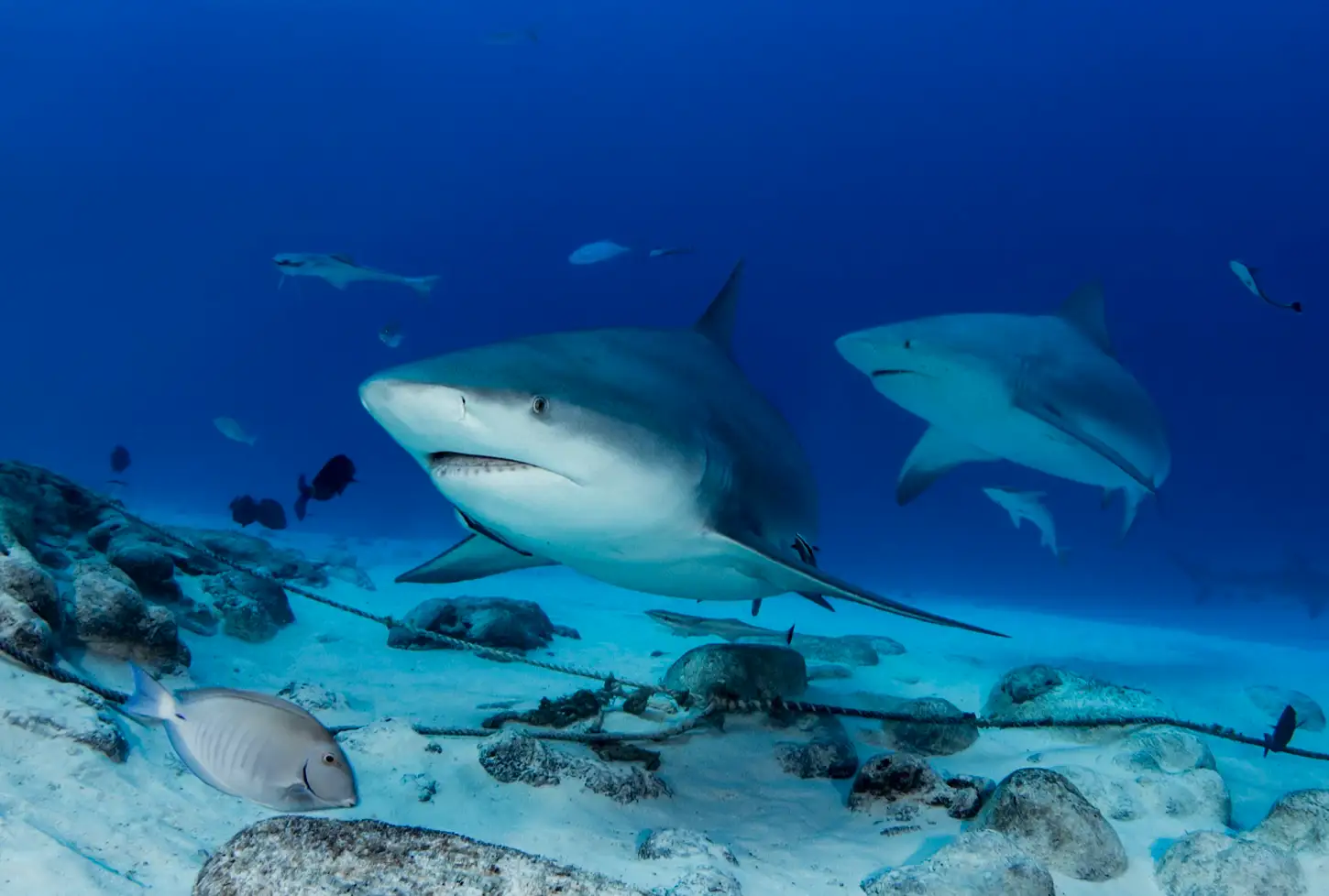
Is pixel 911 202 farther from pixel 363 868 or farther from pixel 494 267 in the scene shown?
pixel 363 868

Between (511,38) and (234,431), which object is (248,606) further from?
(511,38)

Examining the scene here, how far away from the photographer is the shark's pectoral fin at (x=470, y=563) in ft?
14.0

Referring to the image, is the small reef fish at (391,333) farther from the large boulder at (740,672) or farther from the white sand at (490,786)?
the large boulder at (740,672)

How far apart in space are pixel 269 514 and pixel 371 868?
1124 cm

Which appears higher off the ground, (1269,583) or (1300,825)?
(1269,583)

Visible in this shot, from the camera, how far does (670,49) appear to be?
3152 inches

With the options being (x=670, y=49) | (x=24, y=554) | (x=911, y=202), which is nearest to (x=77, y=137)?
(x=670, y=49)

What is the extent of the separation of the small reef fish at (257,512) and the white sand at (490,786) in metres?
3.52

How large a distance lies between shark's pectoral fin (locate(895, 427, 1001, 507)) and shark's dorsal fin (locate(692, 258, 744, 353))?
10.4ft

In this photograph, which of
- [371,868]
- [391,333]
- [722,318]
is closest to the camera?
[371,868]

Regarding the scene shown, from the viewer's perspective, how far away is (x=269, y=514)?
11336 millimetres

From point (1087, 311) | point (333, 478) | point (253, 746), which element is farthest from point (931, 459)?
point (253, 746)

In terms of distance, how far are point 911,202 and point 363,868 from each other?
9133 centimetres

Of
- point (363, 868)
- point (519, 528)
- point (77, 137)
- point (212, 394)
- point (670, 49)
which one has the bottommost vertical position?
point (363, 868)
